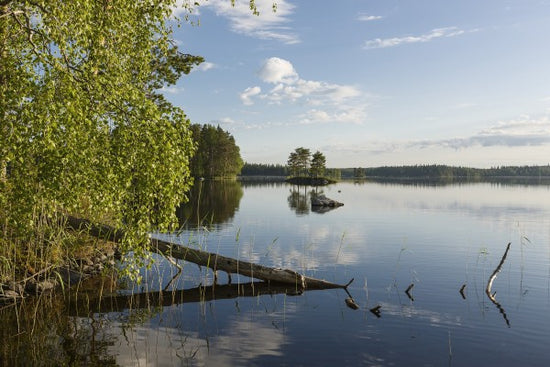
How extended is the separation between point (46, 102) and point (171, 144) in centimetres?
283

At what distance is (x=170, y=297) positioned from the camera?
14.5 metres

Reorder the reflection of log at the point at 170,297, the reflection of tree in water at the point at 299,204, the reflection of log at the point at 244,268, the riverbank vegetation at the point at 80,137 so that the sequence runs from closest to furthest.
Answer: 1. the riverbank vegetation at the point at 80,137
2. the reflection of log at the point at 170,297
3. the reflection of log at the point at 244,268
4. the reflection of tree in water at the point at 299,204

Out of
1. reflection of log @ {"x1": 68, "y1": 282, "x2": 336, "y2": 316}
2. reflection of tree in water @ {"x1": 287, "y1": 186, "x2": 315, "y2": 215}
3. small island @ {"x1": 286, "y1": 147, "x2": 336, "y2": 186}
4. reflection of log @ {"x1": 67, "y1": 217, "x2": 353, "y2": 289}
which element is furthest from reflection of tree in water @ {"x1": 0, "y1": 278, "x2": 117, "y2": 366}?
small island @ {"x1": 286, "y1": 147, "x2": 336, "y2": 186}

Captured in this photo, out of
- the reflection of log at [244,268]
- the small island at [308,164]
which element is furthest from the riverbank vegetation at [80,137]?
the small island at [308,164]

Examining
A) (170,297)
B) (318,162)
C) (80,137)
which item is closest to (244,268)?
(170,297)

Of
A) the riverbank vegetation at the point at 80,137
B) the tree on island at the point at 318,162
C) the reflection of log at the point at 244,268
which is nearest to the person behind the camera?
the riverbank vegetation at the point at 80,137

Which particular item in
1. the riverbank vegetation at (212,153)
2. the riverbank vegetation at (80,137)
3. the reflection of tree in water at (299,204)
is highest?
the riverbank vegetation at (212,153)

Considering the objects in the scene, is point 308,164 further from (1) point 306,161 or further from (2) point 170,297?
(2) point 170,297

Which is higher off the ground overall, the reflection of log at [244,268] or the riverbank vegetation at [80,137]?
the riverbank vegetation at [80,137]

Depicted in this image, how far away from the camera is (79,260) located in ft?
56.0

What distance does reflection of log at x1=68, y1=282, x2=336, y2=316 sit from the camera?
13070 millimetres

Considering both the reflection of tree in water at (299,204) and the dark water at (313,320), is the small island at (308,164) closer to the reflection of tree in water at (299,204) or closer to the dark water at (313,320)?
the reflection of tree in water at (299,204)

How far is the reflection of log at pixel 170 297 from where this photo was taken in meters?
13.1

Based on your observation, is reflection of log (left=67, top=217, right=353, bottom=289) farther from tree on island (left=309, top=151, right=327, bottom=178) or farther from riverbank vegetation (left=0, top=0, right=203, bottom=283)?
tree on island (left=309, top=151, right=327, bottom=178)
